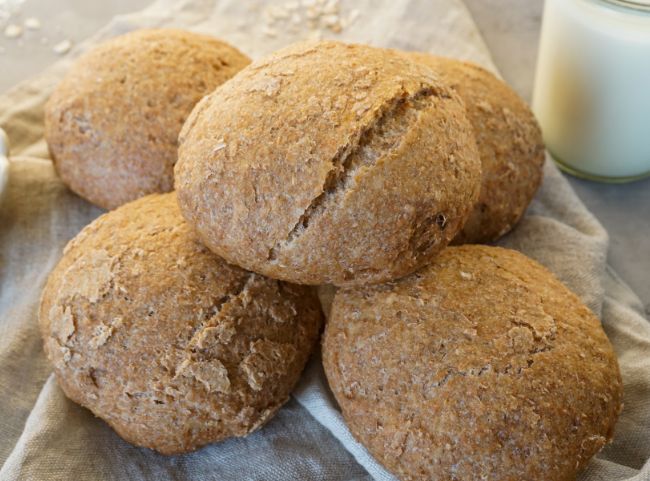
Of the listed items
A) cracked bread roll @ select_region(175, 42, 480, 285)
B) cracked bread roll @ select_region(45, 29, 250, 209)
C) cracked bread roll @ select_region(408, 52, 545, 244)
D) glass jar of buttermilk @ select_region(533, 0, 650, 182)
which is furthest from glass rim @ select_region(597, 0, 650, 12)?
cracked bread roll @ select_region(45, 29, 250, 209)

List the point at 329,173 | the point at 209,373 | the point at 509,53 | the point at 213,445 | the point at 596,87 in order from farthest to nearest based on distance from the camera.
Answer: the point at 509,53 → the point at 596,87 → the point at 213,445 → the point at 209,373 → the point at 329,173

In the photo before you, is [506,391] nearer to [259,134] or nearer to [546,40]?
[259,134]

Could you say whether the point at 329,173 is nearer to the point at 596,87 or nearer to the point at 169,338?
the point at 169,338

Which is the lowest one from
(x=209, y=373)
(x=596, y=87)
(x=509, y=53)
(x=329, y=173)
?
(x=209, y=373)

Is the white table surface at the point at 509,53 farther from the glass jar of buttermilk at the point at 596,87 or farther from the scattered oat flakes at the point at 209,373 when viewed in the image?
the scattered oat flakes at the point at 209,373

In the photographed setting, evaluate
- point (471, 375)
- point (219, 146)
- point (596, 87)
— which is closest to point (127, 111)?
point (219, 146)

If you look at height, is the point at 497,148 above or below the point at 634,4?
below

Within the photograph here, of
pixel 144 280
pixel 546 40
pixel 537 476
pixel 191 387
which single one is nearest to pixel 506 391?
pixel 537 476

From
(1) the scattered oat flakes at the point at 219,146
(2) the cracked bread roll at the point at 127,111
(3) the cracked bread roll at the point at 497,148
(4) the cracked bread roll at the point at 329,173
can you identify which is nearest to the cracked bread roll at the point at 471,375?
(4) the cracked bread roll at the point at 329,173
